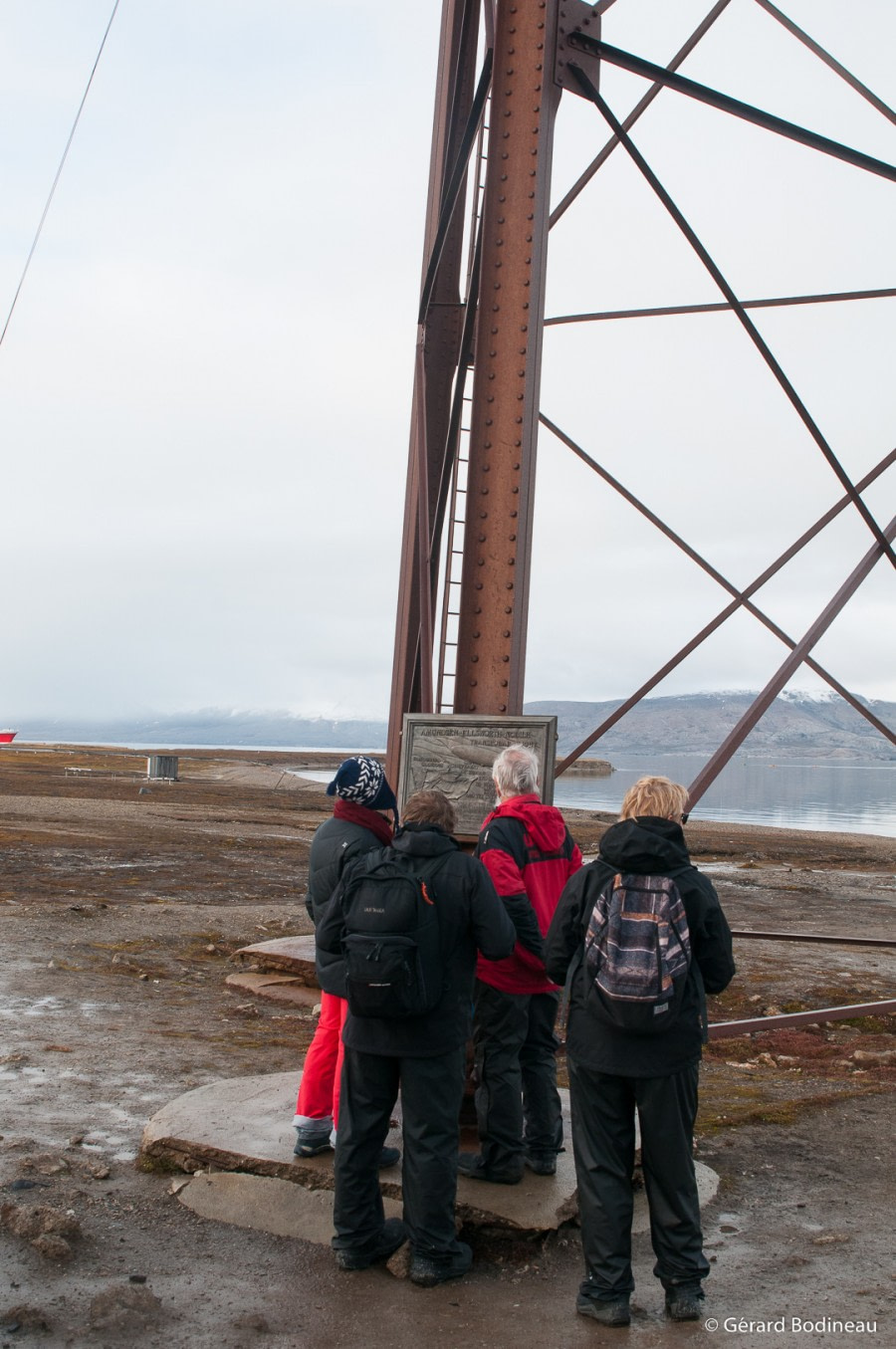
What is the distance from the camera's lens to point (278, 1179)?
4891 mm

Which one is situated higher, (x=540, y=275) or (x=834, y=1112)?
(x=540, y=275)

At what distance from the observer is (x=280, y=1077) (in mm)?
6152

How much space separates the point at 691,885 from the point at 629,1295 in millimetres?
1416

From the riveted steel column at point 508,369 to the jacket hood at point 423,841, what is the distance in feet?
4.99

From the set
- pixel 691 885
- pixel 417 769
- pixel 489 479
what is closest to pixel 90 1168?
pixel 417 769

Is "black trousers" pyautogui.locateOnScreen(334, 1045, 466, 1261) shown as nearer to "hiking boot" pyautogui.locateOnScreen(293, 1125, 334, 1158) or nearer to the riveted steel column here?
"hiking boot" pyautogui.locateOnScreen(293, 1125, 334, 1158)

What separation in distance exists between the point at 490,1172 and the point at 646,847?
6.03 ft

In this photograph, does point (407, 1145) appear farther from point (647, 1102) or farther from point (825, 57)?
point (825, 57)

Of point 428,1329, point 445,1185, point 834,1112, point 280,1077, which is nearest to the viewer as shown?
point 428,1329

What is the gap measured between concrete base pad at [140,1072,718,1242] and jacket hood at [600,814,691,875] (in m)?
1.64

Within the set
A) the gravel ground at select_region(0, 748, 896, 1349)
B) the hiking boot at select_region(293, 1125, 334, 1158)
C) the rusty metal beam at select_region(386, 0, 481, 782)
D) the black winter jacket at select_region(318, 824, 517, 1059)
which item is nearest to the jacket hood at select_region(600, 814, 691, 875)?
the black winter jacket at select_region(318, 824, 517, 1059)

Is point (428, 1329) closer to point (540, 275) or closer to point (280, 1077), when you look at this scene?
point (280, 1077)

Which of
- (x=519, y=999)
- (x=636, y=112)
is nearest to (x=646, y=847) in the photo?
(x=519, y=999)

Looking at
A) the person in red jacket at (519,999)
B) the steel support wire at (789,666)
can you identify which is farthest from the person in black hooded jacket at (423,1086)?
the steel support wire at (789,666)
